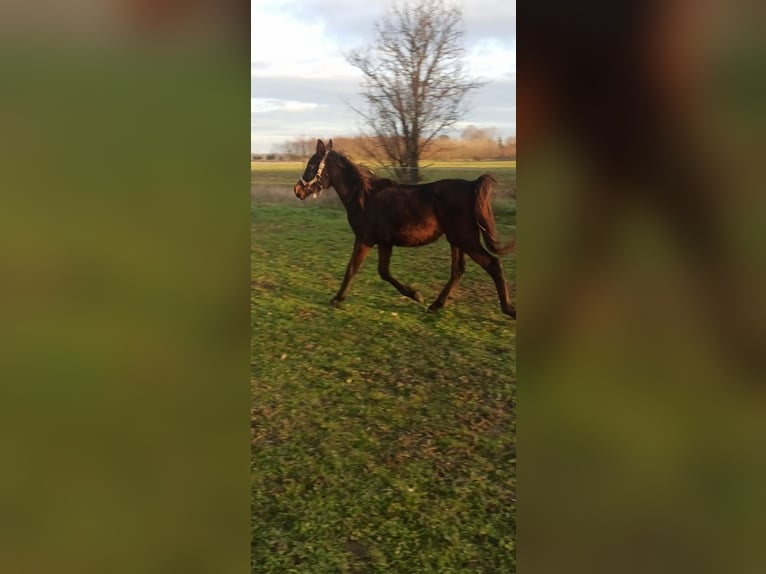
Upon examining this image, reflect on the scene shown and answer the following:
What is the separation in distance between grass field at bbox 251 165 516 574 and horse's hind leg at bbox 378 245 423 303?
1.4 inches

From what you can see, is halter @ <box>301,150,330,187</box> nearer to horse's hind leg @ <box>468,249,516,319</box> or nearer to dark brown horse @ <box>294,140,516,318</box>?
dark brown horse @ <box>294,140,516,318</box>

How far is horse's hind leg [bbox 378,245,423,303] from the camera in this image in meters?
3.00

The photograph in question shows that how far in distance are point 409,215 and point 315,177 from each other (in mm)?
492

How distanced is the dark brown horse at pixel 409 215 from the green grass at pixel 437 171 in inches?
1.7

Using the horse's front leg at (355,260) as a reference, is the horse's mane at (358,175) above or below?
above

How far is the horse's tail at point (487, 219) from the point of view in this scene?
2803mm

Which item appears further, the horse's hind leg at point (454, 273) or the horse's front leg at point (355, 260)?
the horse's front leg at point (355, 260)

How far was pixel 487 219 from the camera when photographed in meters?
2.84

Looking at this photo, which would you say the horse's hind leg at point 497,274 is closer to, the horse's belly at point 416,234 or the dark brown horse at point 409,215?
the dark brown horse at point 409,215
